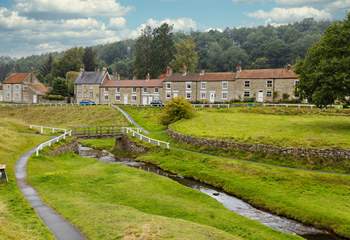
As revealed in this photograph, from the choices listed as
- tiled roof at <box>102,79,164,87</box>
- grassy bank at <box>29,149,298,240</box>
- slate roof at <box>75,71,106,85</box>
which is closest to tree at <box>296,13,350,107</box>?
grassy bank at <box>29,149,298,240</box>

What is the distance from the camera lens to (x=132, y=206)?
2670cm

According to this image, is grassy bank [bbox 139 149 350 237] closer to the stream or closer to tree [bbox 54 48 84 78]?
the stream

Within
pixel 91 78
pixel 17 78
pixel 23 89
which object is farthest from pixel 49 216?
pixel 17 78

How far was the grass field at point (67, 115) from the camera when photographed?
268 ft

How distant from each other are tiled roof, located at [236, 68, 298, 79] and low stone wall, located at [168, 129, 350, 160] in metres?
39.7

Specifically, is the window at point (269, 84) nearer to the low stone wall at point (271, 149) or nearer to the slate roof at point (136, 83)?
the slate roof at point (136, 83)

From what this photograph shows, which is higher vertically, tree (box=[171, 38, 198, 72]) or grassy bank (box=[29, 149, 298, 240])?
tree (box=[171, 38, 198, 72])

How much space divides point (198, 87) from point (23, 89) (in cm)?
5501

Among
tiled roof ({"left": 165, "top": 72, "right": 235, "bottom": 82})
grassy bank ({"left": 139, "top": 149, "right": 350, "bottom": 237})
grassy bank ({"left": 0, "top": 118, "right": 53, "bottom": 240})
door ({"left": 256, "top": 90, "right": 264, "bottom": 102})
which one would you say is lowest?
grassy bank ({"left": 139, "top": 149, "right": 350, "bottom": 237})

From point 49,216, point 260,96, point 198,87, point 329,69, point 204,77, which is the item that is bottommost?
point 49,216

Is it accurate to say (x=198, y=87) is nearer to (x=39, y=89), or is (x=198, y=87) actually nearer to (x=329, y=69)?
(x=329, y=69)

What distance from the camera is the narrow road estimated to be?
19547 millimetres

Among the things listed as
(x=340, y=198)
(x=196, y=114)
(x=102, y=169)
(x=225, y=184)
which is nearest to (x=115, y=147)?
(x=196, y=114)

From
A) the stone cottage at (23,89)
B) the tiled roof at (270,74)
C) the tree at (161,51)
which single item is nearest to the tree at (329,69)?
the tiled roof at (270,74)
